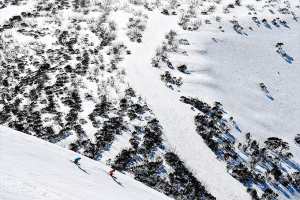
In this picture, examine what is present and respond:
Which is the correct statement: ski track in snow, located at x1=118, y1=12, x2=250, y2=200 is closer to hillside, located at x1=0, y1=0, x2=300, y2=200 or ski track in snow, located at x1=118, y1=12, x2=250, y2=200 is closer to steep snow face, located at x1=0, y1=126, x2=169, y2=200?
hillside, located at x1=0, y1=0, x2=300, y2=200

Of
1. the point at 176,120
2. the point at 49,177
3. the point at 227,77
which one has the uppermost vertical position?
the point at 49,177

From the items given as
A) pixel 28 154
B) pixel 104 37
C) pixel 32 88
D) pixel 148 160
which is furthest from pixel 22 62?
pixel 28 154

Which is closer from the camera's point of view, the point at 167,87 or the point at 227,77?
the point at 167,87

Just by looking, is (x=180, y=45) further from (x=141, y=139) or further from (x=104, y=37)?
(x=141, y=139)

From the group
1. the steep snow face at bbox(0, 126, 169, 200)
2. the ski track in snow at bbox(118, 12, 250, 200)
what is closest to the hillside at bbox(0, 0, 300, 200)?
the ski track in snow at bbox(118, 12, 250, 200)

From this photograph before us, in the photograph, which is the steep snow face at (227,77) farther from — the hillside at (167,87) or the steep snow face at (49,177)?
the steep snow face at (49,177)

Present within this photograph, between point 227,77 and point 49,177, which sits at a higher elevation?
point 49,177

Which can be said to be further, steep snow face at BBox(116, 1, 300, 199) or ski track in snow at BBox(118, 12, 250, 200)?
steep snow face at BBox(116, 1, 300, 199)

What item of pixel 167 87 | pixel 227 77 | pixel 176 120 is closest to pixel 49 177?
pixel 176 120

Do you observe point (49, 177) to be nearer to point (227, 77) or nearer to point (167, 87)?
point (167, 87)

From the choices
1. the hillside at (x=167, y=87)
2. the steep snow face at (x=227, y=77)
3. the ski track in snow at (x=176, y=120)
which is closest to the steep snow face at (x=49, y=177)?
the hillside at (x=167, y=87)
